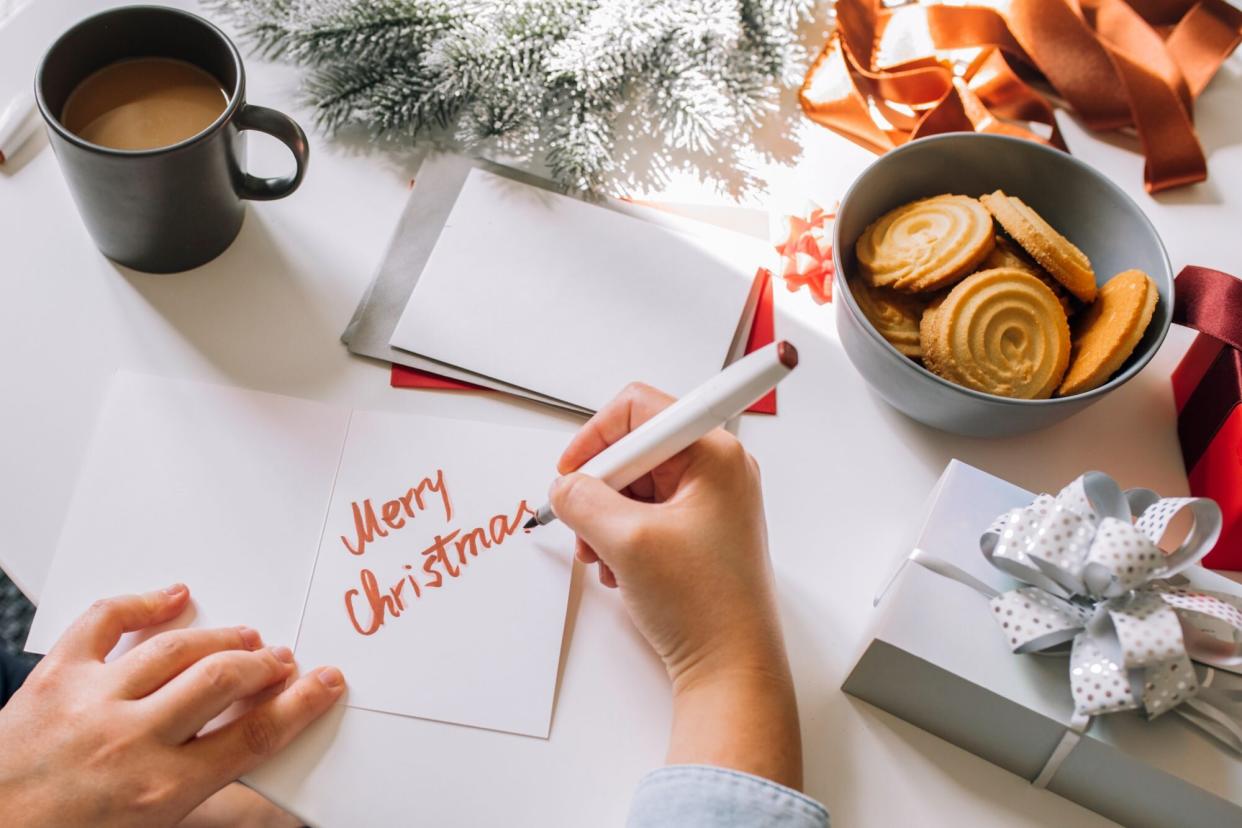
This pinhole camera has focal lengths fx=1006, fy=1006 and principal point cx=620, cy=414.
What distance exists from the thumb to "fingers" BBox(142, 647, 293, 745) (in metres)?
0.19

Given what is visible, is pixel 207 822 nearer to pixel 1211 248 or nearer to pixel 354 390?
pixel 354 390

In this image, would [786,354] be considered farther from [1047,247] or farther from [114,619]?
[114,619]

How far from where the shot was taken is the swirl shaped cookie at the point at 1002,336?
634mm

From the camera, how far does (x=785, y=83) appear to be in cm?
83

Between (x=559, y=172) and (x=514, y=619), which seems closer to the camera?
(x=514, y=619)

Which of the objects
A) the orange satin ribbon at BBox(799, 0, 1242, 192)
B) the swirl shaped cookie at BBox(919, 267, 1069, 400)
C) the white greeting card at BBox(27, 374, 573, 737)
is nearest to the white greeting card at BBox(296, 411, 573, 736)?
the white greeting card at BBox(27, 374, 573, 737)

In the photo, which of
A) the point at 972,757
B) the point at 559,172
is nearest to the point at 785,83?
the point at 559,172

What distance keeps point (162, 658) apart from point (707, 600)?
309mm

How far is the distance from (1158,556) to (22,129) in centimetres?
80

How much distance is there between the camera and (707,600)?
0.58 metres

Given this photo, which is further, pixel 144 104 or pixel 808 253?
pixel 808 253

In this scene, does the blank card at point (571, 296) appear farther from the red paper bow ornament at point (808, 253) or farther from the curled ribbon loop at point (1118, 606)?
the curled ribbon loop at point (1118, 606)

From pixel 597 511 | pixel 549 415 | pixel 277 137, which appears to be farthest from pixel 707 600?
pixel 277 137

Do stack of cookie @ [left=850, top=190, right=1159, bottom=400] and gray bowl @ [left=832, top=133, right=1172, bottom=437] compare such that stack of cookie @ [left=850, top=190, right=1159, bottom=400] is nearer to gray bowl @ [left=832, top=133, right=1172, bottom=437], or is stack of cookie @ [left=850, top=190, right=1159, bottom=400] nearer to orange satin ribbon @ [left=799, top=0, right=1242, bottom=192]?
gray bowl @ [left=832, top=133, right=1172, bottom=437]
